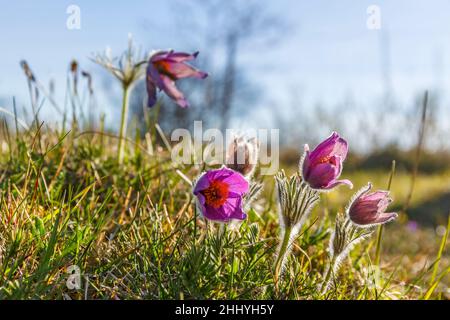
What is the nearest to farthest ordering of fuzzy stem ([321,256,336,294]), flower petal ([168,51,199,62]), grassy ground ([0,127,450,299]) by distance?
grassy ground ([0,127,450,299]), fuzzy stem ([321,256,336,294]), flower petal ([168,51,199,62])

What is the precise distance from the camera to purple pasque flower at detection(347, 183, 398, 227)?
176 centimetres

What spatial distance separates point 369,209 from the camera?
1762mm

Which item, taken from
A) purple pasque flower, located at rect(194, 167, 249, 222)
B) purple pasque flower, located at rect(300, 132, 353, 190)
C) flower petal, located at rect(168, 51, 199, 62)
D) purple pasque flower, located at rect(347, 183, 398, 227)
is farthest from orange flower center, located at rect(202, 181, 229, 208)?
flower petal, located at rect(168, 51, 199, 62)

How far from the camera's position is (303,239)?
2418 millimetres

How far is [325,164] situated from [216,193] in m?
0.33

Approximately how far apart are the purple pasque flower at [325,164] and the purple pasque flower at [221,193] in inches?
7.9

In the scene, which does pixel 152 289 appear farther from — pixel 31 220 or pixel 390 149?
pixel 390 149

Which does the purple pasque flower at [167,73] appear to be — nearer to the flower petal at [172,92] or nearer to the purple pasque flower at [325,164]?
the flower petal at [172,92]

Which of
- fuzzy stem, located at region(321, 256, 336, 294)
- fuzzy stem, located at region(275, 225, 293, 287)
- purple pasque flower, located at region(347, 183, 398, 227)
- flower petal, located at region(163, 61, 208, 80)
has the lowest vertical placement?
fuzzy stem, located at region(321, 256, 336, 294)

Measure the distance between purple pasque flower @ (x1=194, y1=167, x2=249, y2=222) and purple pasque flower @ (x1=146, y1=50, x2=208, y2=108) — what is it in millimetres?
415

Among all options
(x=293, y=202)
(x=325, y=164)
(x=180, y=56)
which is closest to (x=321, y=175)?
(x=325, y=164)

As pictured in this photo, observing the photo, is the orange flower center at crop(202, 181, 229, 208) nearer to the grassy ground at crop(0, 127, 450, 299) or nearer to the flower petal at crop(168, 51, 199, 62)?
the grassy ground at crop(0, 127, 450, 299)
